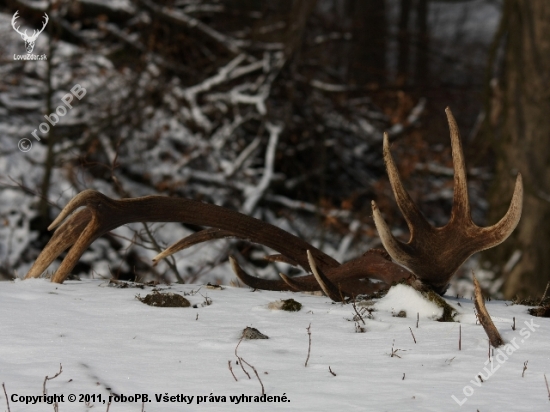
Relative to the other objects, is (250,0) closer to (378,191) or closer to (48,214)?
(378,191)

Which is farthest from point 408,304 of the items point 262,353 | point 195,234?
point 195,234

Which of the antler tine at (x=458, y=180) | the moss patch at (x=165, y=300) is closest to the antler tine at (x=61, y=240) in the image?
the moss patch at (x=165, y=300)

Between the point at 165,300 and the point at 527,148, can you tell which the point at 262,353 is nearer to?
the point at 165,300

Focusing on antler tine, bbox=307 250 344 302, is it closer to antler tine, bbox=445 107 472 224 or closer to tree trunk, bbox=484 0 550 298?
antler tine, bbox=445 107 472 224

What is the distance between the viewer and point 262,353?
10.3ft

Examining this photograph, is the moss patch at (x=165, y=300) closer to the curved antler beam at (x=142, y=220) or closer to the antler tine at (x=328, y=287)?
the curved antler beam at (x=142, y=220)

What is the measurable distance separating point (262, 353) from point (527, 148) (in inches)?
284

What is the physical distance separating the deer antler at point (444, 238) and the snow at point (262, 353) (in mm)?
178

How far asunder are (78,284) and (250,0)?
32.4 ft

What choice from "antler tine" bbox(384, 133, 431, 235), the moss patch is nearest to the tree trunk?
"antler tine" bbox(384, 133, 431, 235)

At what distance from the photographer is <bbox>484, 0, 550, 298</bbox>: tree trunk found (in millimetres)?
9453

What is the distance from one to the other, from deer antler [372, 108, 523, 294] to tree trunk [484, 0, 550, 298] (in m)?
5.79

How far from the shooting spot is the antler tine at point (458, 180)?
12.2 feet

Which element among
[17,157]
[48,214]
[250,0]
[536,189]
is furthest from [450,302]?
[250,0]
